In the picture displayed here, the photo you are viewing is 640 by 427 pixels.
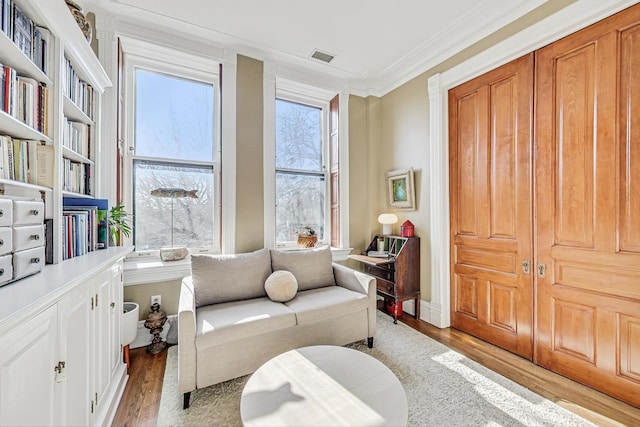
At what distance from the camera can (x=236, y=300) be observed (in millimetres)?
2334

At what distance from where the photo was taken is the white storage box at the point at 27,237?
3.67 ft

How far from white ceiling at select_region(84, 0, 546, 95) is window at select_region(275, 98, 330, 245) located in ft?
2.00

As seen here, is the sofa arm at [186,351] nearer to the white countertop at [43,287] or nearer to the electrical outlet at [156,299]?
the white countertop at [43,287]

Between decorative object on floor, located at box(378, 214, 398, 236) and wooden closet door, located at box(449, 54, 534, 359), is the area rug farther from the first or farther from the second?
decorative object on floor, located at box(378, 214, 398, 236)

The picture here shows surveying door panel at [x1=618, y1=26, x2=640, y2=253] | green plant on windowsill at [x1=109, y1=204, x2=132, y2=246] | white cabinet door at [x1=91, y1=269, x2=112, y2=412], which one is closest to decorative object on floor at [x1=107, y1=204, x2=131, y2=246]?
green plant on windowsill at [x1=109, y1=204, x2=132, y2=246]

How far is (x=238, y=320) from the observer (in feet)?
6.30

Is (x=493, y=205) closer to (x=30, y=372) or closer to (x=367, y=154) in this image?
(x=367, y=154)

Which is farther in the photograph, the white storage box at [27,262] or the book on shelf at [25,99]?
the book on shelf at [25,99]

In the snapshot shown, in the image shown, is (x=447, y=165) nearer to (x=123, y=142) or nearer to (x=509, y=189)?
(x=509, y=189)

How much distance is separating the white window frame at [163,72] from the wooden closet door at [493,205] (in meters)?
2.46

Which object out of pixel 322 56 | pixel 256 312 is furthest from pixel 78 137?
pixel 322 56

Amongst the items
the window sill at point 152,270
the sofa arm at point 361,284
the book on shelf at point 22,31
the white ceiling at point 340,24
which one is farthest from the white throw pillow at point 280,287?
the white ceiling at point 340,24

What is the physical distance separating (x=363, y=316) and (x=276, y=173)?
6.13 feet

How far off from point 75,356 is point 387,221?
2896mm
